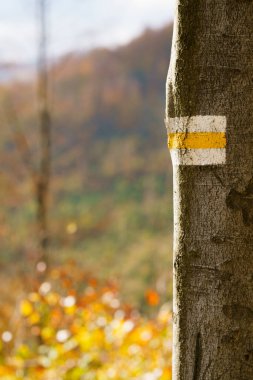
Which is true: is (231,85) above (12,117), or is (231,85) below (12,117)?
below

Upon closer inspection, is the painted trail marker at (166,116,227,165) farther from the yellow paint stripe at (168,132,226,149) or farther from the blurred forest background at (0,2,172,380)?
the blurred forest background at (0,2,172,380)

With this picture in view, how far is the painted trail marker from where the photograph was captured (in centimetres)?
124

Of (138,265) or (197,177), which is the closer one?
(197,177)

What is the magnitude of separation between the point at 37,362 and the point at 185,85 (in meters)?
3.13

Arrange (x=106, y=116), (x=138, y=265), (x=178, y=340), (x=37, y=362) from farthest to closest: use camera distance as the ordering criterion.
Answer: (x=106, y=116) → (x=138, y=265) → (x=37, y=362) → (x=178, y=340)

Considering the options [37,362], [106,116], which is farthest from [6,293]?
[106,116]

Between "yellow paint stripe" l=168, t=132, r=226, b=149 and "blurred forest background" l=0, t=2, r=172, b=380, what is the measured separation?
7.61 meters

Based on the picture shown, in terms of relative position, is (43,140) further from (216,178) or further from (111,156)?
(111,156)

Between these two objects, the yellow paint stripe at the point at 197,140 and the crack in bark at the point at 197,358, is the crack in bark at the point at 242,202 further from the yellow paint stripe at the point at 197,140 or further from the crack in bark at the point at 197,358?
the crack in bark at the point at 197,358

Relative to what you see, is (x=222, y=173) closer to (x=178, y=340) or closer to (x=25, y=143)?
(x=178, y=340)

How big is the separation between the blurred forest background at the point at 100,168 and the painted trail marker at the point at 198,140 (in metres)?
Result: 7.61

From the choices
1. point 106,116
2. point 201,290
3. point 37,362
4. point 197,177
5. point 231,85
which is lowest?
point 37,362

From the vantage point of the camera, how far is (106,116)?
84.8 ft

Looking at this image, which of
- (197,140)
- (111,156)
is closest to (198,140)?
(197,140)
